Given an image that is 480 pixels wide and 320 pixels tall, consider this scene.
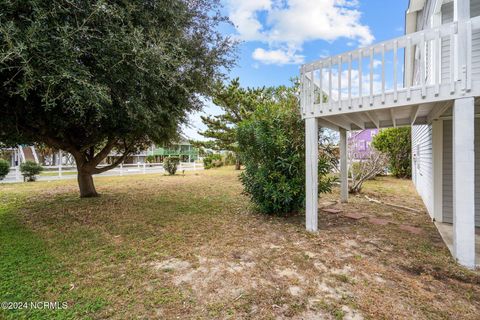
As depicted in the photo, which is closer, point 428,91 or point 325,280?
point 325,280

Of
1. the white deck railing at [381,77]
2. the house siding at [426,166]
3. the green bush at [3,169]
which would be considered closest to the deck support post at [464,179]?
Result: the white deck railing at [381,77]

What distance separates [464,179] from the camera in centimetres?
328

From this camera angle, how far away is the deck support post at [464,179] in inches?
128

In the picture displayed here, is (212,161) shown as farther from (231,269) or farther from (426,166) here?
(231,269)

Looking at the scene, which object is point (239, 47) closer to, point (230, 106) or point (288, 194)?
point (288, 194)

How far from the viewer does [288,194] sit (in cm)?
553

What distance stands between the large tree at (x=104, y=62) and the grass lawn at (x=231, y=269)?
2271 mm

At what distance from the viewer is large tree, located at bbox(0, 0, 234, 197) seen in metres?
3.51

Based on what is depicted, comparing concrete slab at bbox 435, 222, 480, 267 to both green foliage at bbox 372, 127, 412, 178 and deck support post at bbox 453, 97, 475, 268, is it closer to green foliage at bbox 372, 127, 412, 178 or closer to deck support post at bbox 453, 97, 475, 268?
deck support post at bbox 453, 97, 475, 268

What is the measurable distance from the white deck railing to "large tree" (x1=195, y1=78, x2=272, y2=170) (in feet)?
37.9

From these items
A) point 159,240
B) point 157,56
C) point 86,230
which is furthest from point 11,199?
point 157,56

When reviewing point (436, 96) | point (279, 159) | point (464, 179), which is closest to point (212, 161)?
point (279, 159)

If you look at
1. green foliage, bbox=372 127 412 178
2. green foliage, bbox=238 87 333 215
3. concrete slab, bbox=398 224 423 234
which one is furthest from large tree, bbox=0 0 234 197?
green foliage, bbox=372 127 412 178

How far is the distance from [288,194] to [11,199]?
961 cm
